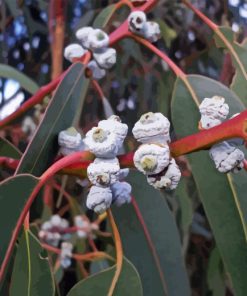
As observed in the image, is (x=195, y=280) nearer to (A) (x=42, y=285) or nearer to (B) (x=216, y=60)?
(B) (x=216, y=60)

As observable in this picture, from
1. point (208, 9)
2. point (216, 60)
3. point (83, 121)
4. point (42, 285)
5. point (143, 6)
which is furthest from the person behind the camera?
point (208, 9)

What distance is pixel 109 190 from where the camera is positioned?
0.65 metres

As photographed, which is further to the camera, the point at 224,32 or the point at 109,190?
the point at 224,32

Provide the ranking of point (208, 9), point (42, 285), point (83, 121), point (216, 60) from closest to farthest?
point (42, 285) < point (83, 121) < point (216, 60) < point (208, 9)

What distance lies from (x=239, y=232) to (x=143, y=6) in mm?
338

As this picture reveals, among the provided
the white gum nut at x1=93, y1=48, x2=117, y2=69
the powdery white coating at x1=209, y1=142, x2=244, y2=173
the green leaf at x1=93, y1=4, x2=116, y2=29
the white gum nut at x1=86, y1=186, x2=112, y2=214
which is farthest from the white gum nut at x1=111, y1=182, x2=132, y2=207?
the green leaf at x1=93, y1=4, x2=116, y2=29

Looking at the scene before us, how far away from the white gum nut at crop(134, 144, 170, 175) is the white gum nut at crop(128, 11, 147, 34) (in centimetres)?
35

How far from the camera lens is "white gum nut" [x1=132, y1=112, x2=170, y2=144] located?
0.58 metres

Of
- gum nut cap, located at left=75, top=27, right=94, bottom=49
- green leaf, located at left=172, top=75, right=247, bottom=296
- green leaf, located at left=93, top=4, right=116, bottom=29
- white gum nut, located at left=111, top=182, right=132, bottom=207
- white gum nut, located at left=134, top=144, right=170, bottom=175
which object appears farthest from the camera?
green leaf, located at left=93, top=4, right=116, bottom=29

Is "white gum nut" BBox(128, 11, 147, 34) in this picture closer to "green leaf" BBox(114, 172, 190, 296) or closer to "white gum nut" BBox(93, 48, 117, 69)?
"white gum nut" BBox(93, 48, 117, 69)

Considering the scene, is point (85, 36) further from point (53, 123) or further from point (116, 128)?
point (116, 128)

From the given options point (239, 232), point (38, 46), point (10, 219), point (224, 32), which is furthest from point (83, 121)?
point (10, 219)

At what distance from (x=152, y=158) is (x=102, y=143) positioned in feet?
0.22

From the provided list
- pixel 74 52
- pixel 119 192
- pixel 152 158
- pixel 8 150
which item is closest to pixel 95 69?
pixel 74 52
